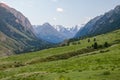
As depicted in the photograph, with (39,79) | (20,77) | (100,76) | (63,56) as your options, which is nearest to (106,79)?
(100,76)

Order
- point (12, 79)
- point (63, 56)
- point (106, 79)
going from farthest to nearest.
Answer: point (63, 56), point (12, 79), point (106, 79)

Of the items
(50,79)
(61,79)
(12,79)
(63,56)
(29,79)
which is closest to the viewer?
(61,79)

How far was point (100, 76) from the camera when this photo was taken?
3556cm

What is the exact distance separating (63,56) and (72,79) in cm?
8271

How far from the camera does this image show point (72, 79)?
3556 centimetres

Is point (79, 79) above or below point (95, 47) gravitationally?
below

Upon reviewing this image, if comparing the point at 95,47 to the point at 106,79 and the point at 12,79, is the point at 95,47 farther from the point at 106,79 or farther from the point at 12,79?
the point at 106,79

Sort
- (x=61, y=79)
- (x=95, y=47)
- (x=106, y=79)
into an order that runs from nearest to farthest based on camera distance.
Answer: (x=61, y=79) → (x=106, y=79) → (x=95, y=47)

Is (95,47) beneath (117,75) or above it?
above

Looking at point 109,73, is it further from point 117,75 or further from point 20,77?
point 20,77

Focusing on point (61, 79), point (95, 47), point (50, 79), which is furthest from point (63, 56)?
point (61, 79)

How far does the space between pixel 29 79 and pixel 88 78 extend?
36.3 feet

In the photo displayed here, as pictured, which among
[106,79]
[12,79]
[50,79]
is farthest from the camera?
[12,79]

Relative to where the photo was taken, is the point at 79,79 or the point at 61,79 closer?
the point at 61,79
